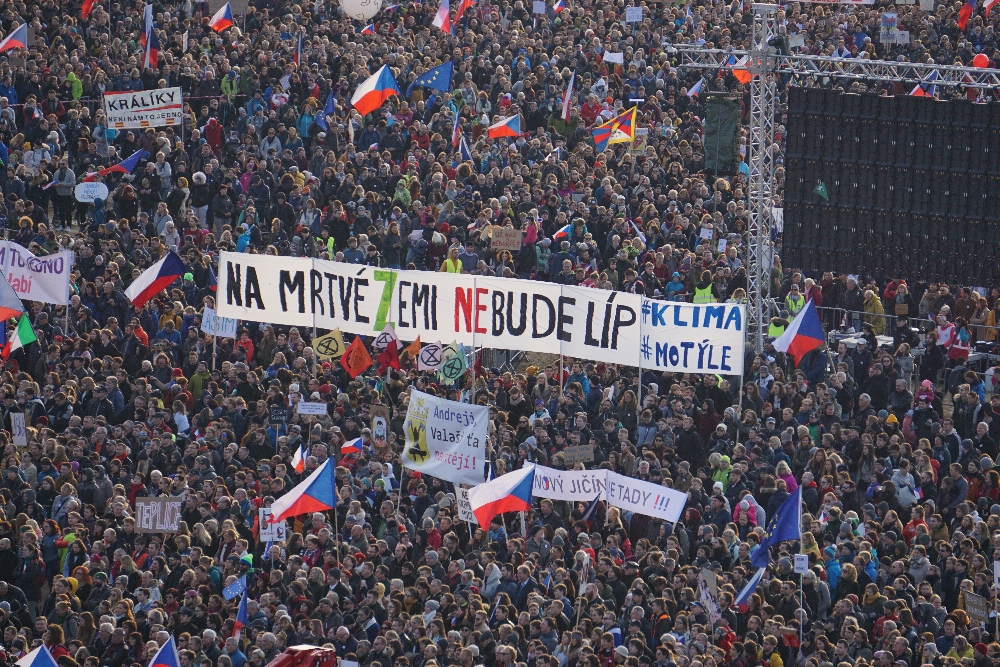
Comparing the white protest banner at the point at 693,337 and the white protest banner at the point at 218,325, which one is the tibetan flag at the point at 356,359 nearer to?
the white protest banner at the point at 218,325

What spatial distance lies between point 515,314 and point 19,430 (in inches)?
245

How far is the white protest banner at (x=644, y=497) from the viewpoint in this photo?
20906mm

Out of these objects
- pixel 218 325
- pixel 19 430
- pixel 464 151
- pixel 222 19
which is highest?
pixel 222 19

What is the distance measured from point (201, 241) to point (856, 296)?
9.77 m

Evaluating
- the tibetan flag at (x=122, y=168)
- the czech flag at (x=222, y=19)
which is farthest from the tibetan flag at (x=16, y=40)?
the tibetan flag at (x=122, y=168)

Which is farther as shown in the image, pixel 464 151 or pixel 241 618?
pixel 464 151

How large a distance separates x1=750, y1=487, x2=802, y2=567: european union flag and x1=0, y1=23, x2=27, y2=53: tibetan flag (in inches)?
779

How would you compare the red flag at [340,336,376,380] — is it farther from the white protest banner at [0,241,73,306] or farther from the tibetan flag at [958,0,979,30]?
the tibetan flag at [958,0,979,30]

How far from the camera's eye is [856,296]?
27.5 meters

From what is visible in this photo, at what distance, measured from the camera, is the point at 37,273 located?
2641 centimetres

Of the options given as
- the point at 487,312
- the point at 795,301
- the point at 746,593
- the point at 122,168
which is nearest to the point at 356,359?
the point at 487,312

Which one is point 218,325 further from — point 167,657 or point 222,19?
point 222,19

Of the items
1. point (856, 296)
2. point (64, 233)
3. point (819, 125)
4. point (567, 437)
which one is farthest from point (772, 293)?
point (64, 233)

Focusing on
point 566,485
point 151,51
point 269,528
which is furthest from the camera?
point 151,51
